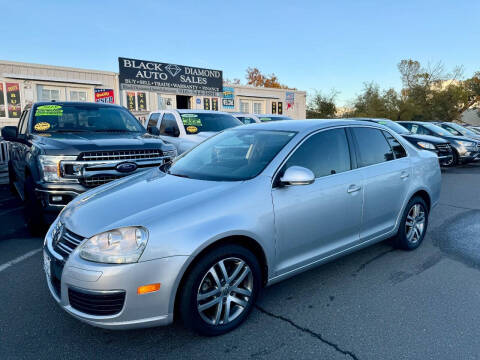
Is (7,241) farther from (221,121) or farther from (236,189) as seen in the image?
(221,121)

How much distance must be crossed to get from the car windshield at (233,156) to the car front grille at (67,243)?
108 cm

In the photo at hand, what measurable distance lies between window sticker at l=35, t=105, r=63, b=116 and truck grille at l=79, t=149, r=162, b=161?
5.73 feet

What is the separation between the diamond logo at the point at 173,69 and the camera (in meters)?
19.3

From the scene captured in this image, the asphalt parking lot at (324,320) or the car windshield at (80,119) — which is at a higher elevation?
the car windshield at (80,119)

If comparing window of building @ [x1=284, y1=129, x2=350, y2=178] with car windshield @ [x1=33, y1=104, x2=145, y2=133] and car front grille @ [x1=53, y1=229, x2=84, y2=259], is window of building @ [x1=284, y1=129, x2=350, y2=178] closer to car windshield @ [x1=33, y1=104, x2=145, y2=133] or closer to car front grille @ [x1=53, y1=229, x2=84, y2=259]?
car front grille @ [x1=53, y1=229, x2=84, y2=259]

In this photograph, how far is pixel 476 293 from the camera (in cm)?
317

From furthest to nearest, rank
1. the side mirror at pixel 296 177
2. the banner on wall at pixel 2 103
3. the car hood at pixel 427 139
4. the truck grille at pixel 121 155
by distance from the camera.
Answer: the banner on wall at pixel 2 103 < the car hood at pixel 427 139 < the truck grille at pixel 121 155 < the side mirror at pixel 296 177

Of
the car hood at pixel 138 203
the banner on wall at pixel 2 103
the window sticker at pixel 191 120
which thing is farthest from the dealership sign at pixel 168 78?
the car hood at pixel 138 203

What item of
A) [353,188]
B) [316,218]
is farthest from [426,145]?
[316,218]

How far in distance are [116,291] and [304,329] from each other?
1411 mm

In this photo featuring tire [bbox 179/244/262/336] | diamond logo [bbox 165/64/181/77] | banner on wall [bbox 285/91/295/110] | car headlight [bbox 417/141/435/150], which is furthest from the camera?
banner on wall [bbox 285/91/295/110]

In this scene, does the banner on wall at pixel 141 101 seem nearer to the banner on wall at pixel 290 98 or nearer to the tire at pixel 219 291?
the banner on wall at pixel 290 98

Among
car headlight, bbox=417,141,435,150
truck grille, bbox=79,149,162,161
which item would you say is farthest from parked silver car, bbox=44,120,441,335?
car headlight, bbox=417,141,435,150

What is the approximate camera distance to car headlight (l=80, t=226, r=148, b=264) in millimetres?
2199
